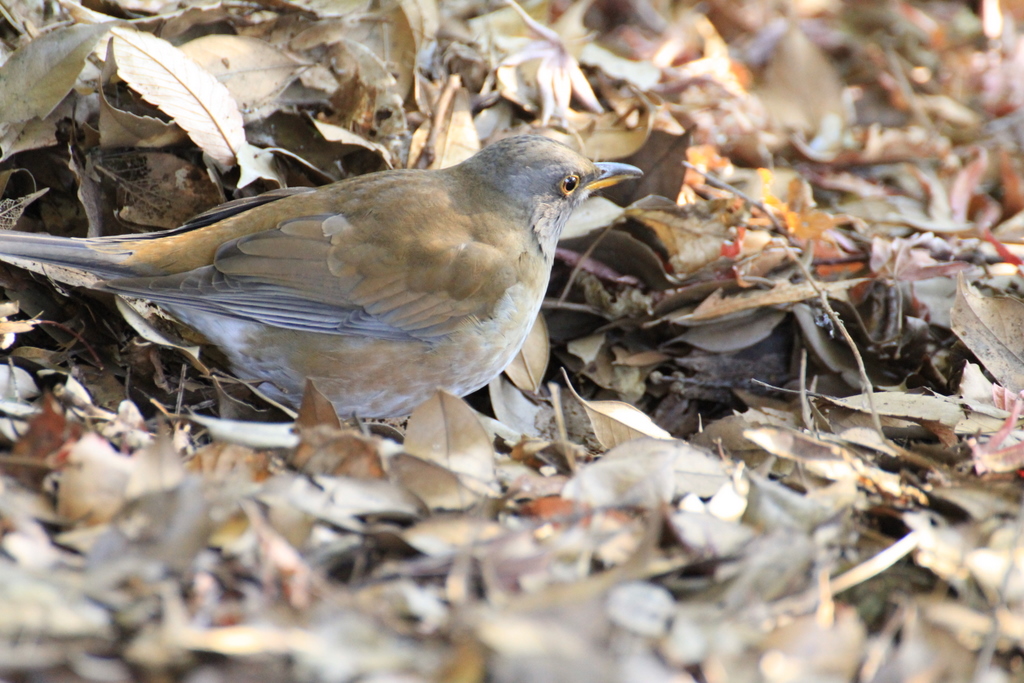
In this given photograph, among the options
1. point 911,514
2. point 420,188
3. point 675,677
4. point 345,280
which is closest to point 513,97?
point 420,188

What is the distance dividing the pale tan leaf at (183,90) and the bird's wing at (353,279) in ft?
1.61

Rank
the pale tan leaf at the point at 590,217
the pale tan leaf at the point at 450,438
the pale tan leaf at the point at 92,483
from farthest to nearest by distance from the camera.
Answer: the pale tan leaf at the point at 590,217 < the pale tan leaf at the point at 450,438 < the pale tan leaf at the point at 92,483

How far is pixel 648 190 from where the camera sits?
3.87m

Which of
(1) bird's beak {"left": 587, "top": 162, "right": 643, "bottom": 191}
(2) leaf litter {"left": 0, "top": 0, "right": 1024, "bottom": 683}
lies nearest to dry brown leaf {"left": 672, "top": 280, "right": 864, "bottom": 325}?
(2) leaf litter {"left": 0, "top": 0, "right": 1024, "bottom": 683}

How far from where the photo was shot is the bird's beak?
141 inches

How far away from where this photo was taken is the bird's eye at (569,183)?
11.5 feet

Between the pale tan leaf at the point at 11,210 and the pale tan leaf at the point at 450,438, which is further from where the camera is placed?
the pale tan leaf at the point at 11,210

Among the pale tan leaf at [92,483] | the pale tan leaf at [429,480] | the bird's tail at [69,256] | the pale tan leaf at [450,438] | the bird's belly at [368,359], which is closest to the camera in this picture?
the pale tan leaf at [92,483]

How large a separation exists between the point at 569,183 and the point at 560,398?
91cm

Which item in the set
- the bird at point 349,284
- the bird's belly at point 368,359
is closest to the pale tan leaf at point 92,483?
the bird at point 349,284

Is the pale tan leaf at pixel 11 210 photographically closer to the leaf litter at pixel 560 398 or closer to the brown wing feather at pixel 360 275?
the leaf litter at pixel 560 398

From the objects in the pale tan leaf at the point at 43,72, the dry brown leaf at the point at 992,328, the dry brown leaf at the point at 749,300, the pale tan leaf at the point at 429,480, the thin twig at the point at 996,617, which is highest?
the pale tan leaf at the point at 43,72

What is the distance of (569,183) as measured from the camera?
138 inches

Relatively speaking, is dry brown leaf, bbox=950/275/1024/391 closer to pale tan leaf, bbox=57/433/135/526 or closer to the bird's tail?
pale tan leaf, bbox=57/433/135/526
